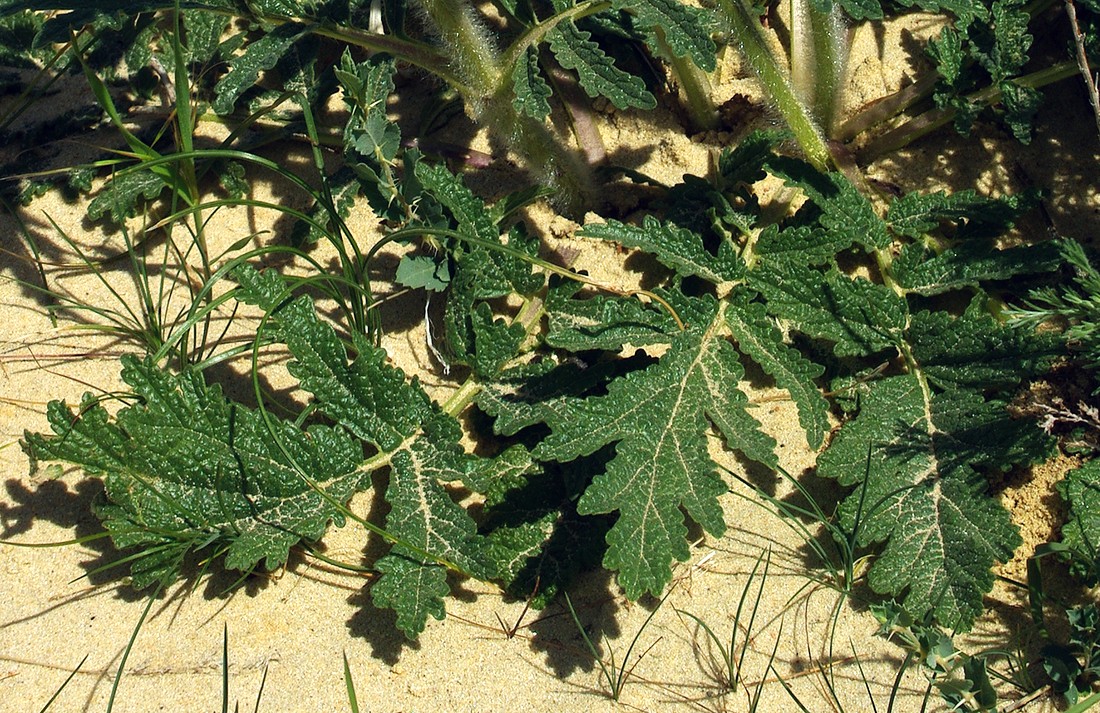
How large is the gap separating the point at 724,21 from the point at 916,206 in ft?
2.51

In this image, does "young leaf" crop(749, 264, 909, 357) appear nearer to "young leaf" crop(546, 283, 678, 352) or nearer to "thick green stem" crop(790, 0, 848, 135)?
"young leaf" crop(546, 283, 678, 352)

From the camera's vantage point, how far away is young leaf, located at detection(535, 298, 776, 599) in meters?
2.31

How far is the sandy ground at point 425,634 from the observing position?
7.93ft

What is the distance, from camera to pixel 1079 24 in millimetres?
3262

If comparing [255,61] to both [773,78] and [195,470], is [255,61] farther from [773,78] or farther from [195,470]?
[773,78]

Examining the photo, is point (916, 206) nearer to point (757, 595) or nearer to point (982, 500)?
point (982, 500)

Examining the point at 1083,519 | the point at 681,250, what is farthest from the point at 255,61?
the point at 1083,519

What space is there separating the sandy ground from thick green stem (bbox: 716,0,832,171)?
82 centimetres

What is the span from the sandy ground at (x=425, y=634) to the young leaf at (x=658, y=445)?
7.4 inches

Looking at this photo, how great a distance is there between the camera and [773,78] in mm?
3031

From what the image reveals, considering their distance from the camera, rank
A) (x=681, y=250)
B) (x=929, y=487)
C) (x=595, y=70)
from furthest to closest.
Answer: (x=681, y=250) < (x=595, y=70) < (x=929, y=487)

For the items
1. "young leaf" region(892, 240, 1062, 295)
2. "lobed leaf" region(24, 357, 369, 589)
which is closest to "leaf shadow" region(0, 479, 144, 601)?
"lobed leaf" region(24, 357, 369, 589)

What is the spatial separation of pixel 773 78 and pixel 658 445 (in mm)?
1236

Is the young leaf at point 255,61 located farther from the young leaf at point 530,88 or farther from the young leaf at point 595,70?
the young leaf at point 595,70
